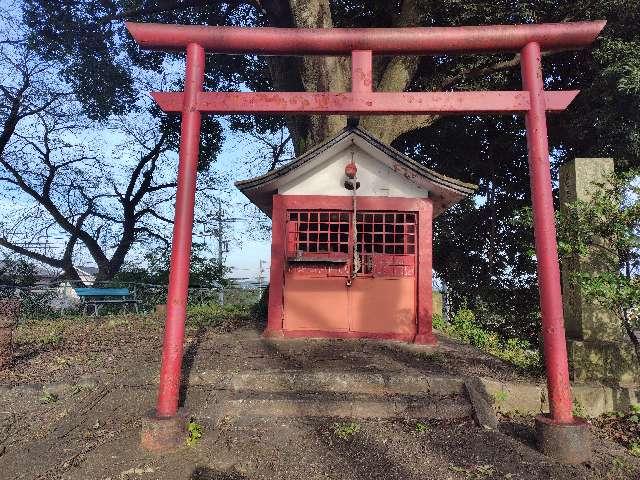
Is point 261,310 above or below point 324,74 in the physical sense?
below

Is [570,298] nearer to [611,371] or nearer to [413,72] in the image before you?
[611,371]

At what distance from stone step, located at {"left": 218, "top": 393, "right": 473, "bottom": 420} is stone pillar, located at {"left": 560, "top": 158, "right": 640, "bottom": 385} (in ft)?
5.87

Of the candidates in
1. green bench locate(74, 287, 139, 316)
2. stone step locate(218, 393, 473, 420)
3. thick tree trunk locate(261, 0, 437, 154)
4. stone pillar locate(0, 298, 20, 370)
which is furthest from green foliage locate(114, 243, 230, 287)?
stone step locate(218, 393, 473, 420)

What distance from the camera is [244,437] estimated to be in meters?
4.25

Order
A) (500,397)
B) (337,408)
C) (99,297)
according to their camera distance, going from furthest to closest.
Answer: (99,297) < (500,397) < (337,408)

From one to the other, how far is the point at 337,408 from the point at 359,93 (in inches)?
133

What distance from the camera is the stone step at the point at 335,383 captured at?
5.26 m

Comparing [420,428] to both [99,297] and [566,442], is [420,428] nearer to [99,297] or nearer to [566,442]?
[566,442]

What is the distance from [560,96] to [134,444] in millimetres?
5332

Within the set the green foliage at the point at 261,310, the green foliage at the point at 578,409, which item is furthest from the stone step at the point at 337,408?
Result: the green foliage at the point at 261,310

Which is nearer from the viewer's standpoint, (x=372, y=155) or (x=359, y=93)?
(x=359, y=93)

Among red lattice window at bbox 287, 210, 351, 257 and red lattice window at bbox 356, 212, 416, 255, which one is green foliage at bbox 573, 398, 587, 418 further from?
red lattice window at bbox 287, 210, 351, 257

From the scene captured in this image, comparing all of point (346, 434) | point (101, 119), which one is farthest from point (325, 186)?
point (101, 119)

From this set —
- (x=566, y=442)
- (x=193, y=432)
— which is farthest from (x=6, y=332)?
(x=566, y=442)
